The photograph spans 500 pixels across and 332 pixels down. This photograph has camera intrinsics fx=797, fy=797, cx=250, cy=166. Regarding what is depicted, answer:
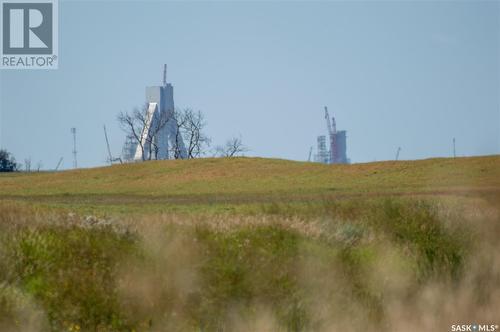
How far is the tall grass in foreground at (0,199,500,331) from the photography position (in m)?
11.9

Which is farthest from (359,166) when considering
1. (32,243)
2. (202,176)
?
(32,243)

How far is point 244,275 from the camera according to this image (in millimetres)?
13375

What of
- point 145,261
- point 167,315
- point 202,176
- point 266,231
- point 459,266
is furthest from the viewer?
point 202,176

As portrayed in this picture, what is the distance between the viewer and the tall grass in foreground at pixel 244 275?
11922mm

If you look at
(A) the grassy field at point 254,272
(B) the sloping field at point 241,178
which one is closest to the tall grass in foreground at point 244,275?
(A) the grassy field at point 254,272

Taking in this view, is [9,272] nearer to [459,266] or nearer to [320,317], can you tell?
[320,317]

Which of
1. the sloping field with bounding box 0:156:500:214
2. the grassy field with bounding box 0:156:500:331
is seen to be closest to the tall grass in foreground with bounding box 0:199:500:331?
the grassy field with bounding box 0:156:500:331

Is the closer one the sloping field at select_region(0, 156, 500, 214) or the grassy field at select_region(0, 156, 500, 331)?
the grassy field at select_region(0, 156, 500, 331)

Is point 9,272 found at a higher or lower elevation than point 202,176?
lower

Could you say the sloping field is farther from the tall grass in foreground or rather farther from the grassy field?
the tall grass in foreground

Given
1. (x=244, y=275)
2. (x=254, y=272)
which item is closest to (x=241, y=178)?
(x=254, y=272)

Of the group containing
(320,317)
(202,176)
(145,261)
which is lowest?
(320,317)

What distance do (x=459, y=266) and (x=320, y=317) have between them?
504 cm

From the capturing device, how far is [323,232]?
17.6 m
